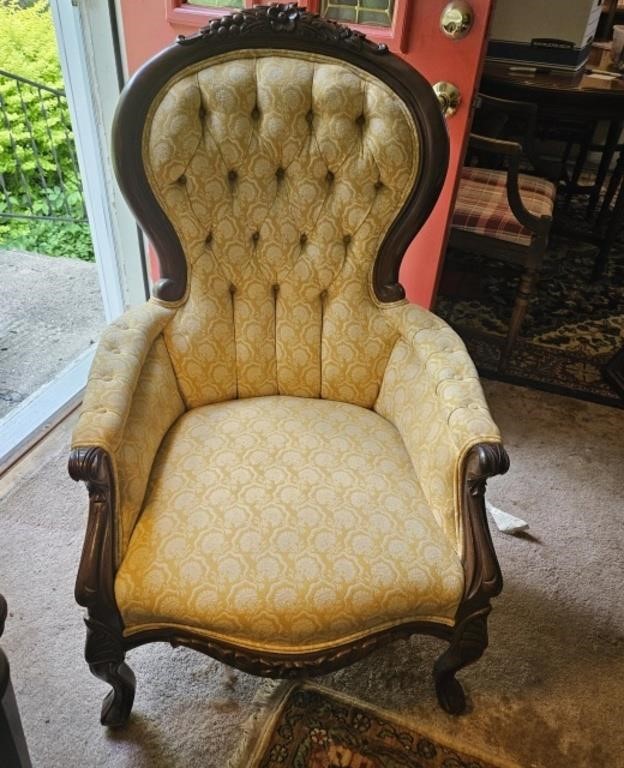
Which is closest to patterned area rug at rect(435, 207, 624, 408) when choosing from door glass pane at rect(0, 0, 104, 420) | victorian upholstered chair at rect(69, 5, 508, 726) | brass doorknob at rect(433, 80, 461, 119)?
brass doorknob at rect(433, 80, 461, 119)

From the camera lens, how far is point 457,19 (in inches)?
52.8

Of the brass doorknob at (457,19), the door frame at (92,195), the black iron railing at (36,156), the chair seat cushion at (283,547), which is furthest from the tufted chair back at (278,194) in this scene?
the black iron railing at (36,156)

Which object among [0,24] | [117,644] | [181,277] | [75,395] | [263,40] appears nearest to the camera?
[117,644]

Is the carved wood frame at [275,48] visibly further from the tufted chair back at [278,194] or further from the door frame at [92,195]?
the door frame at [92,195]

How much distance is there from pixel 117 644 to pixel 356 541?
417 mm

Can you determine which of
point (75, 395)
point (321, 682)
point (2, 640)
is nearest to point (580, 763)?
point (321, 682)

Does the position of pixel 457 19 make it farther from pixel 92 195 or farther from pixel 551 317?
pixel 551 317

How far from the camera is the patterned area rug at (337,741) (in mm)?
1125

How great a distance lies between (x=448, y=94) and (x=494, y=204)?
28.9 inches

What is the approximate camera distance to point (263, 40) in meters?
1.15

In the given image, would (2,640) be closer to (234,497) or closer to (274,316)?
(234,497)

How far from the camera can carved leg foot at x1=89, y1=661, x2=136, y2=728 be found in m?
1.07

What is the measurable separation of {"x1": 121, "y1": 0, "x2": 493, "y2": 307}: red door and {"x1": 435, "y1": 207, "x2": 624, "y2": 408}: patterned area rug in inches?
31.2

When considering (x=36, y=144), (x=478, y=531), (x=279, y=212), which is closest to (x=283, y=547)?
(x=478, y=531)
